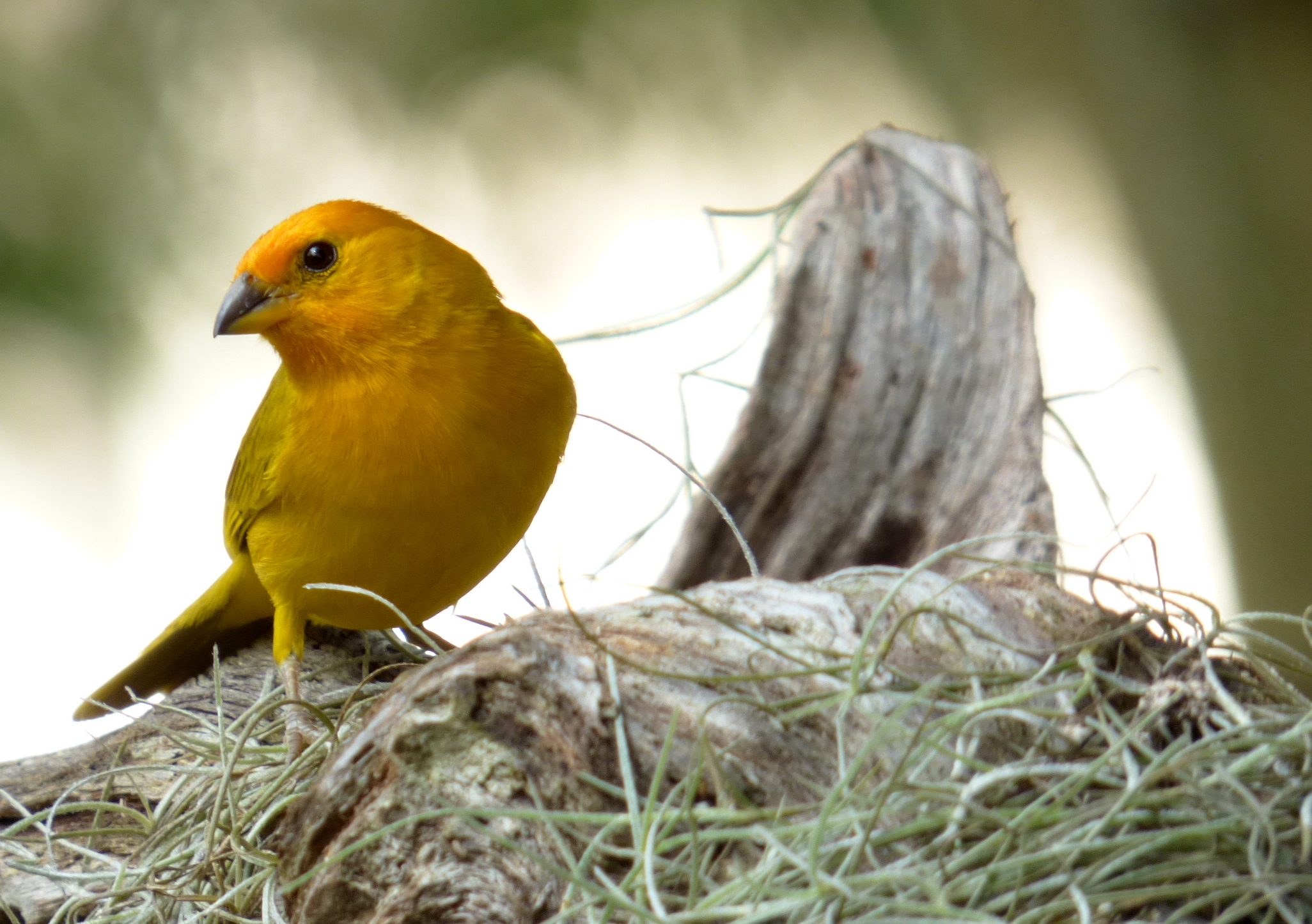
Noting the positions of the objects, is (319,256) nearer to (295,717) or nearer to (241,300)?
(241,300)

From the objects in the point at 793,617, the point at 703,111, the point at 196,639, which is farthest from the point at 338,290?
the point at 703,111

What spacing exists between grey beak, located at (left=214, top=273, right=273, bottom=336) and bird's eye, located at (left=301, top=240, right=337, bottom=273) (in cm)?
13

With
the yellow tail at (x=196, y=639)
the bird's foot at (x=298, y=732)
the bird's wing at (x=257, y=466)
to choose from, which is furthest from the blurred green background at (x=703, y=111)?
the bird's foot at (x=298, y=732)

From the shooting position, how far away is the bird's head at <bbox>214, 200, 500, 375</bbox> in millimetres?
2834

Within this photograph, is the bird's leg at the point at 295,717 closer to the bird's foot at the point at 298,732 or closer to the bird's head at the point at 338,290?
the bird's foot at the point at 298,732

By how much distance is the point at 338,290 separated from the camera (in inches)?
113

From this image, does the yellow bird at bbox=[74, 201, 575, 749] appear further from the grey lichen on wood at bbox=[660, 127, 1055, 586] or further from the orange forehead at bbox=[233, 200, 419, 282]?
the grey lichen on wood at bbox=[660, 127, 1055, 586]

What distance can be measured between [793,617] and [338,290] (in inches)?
61.7

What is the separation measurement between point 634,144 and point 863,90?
1.42 m

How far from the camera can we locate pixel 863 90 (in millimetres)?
6500

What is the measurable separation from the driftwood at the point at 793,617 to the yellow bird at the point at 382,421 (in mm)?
557

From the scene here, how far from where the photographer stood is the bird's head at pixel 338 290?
2.83 metres

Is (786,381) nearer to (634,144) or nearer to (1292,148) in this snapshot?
(1292,148)

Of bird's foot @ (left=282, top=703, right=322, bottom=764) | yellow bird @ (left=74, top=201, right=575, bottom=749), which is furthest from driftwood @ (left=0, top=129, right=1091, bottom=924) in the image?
yellow bird @ (left=74, top=201, right=575, bottom=749)
